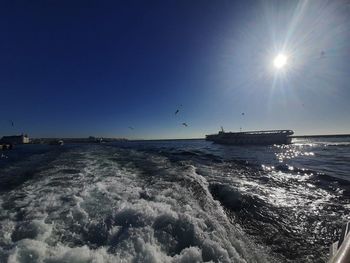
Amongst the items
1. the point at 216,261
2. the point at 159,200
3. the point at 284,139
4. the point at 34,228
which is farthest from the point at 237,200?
the point at 284,139

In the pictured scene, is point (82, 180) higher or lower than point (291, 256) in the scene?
higher

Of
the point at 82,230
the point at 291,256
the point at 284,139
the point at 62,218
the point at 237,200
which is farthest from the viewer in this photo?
the point at 284,139

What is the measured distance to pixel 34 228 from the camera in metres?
4.87

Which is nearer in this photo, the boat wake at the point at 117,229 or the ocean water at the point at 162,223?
the boat wake at the point at 117,229

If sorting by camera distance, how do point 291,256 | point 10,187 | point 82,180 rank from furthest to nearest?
point 82,180 → point 10,187 → point 291,256

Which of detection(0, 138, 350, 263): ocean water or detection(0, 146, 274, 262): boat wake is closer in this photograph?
detection(0, 146, 274, 262): boat wake

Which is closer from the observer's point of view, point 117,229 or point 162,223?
point 117,229

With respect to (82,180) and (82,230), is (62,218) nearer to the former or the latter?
(82,230)

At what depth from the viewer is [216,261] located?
4.12m

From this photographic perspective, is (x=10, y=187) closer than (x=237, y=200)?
No

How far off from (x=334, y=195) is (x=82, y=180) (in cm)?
1093

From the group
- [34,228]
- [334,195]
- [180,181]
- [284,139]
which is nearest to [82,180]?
[180,181]

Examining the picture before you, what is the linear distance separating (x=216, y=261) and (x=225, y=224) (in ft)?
6.12

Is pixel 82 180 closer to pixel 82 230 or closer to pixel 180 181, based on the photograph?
pixel 180 181
